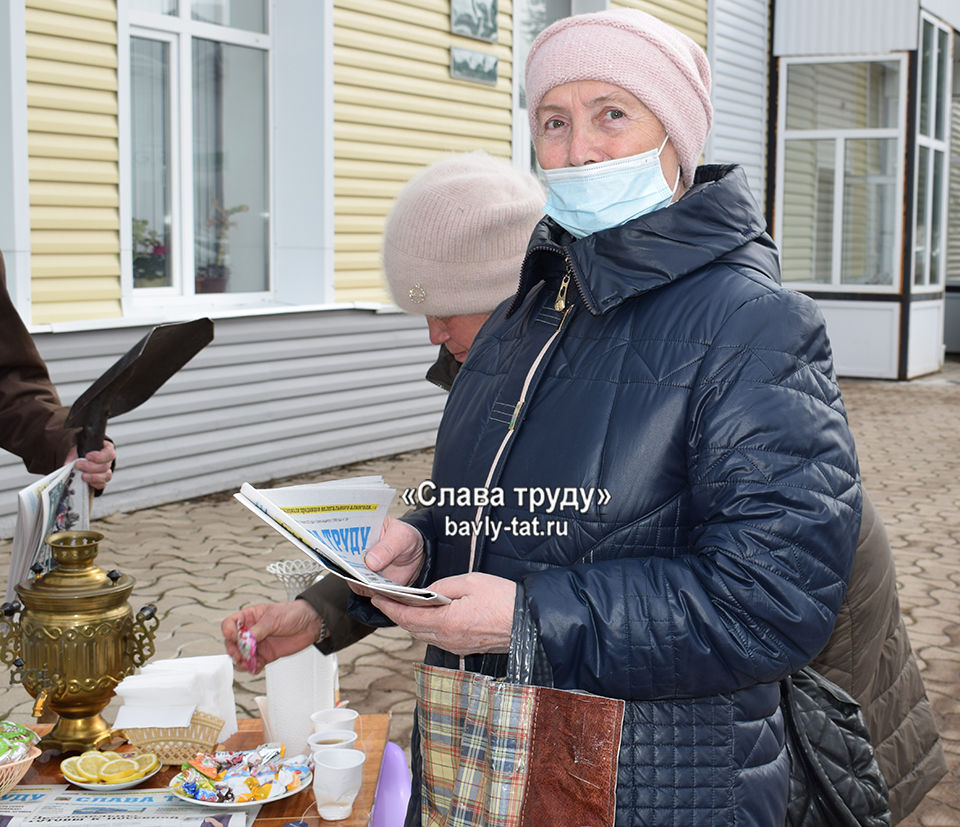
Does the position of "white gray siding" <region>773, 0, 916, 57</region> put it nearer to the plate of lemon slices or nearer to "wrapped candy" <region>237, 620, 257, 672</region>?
"wrapped candy" <region>237, 620, 257, 672</region>

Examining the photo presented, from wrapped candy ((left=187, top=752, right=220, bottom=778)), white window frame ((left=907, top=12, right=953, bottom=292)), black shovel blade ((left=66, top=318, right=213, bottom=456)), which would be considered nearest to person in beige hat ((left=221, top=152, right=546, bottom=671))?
black shovel blade ((left=66, top=318, right=213, bottom=456))

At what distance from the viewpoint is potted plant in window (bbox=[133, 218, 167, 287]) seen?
7.24 m

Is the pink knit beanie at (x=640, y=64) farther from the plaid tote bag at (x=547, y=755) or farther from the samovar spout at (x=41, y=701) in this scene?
the samovar spout at (x=41, y=701)

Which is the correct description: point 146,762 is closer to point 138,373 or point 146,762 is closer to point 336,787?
point 336,787

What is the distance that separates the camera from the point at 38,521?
229 cm

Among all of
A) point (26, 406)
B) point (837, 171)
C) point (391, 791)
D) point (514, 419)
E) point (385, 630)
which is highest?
point (837, 171)

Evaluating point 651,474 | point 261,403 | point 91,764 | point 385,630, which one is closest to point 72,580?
point 91,764

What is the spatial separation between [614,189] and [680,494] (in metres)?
0.47

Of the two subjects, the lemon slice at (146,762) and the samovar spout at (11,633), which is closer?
the lemon slice at (146,762)

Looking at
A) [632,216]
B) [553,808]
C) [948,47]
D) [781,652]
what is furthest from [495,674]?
[948,47]

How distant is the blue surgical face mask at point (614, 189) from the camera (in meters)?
1.62

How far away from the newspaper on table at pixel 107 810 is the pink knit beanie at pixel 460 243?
106cm

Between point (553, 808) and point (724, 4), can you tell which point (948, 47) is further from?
point (553, 808)

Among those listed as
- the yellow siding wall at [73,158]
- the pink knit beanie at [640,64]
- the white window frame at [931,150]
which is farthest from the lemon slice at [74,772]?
the white window frame at [931,150]
